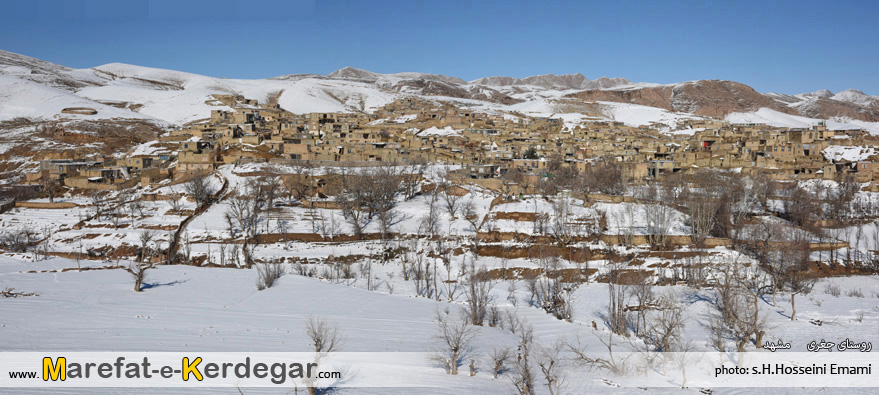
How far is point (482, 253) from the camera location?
34.5 meters

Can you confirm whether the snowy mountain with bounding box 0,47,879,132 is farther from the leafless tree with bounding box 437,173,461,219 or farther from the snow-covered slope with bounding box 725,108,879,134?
the leafless tree with bounding box 437,173,461,219

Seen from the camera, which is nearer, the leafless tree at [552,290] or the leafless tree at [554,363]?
the leafless tree at [554,363]

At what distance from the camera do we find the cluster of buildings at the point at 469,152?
170ft

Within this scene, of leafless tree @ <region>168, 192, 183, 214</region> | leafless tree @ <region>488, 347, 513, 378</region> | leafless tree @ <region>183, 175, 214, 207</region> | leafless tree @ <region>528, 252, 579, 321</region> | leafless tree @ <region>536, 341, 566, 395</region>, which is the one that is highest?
leafless tree @ <region>183, 175, 214, 207</region>

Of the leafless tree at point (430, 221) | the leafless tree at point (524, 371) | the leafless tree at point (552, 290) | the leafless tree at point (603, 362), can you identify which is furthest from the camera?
the leafless tree at point (430, 221)

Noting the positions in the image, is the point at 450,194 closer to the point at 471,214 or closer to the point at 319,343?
the point at 471,214

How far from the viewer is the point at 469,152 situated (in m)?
66.0

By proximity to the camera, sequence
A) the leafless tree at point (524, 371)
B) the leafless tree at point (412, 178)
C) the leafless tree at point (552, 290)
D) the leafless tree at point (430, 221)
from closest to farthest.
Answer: the leafless tree at point (524, 371) → the leafless tree at point (552, 290) → the leafless tree at point (430, 221) → the leafless tree at point (412, 178)

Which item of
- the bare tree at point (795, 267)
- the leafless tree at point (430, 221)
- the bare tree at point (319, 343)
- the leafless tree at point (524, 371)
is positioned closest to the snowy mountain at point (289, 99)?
the leafless tree at point (430, 221)

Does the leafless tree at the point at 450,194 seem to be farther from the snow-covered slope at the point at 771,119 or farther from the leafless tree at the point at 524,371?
the snow-covered slope at the point at 771,119

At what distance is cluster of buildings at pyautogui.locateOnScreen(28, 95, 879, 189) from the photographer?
51781 mm

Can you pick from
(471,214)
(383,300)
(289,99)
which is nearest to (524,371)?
(383,300)

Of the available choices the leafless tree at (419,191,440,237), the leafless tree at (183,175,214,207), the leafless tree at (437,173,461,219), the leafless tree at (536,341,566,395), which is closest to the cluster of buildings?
the leafless tree at (437,173,461,219)

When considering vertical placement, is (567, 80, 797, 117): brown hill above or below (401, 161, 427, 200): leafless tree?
above
